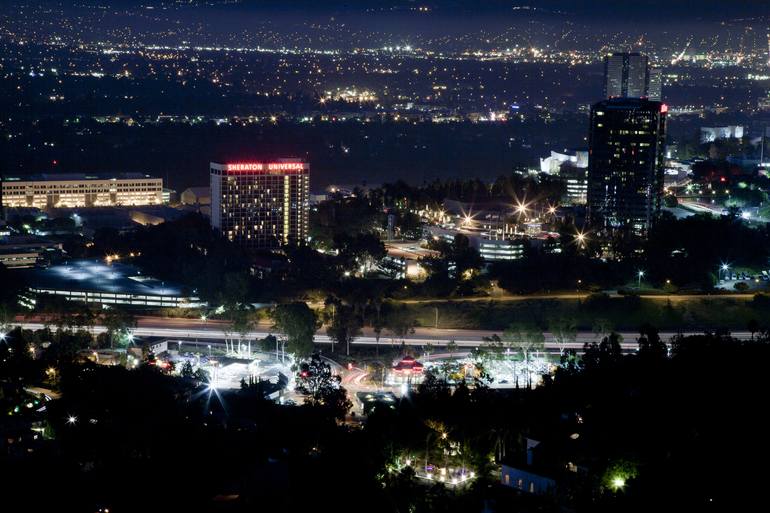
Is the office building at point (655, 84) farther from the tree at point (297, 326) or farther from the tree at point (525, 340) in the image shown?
the tree at point (297, 326)

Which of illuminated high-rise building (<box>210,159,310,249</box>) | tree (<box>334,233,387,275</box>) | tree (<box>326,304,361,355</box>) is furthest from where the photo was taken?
illuminated high-rise building (<box>210,159,310,249</box>)

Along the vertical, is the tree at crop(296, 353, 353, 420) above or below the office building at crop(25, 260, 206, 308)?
below

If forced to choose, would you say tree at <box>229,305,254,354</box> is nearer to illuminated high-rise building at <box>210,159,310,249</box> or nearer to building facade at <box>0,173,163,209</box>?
illuminated high-rise building at <box>210,159,310,249</box>

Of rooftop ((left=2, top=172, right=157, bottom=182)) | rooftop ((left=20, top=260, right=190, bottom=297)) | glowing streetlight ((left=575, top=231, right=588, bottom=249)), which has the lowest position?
rooftop ((left=20, top=260, right=190, bottom=297))

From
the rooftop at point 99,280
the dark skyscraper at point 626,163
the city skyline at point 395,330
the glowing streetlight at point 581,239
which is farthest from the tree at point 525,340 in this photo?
the dark skyscraper at point 626,163

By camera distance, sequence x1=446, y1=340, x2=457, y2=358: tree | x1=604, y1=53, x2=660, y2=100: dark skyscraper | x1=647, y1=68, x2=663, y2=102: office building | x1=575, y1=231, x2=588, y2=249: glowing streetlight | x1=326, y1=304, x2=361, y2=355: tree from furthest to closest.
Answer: x1=647, y1=68, x2=663, y2=102: office building < x1=604, y1=53, x2=660, y2=100: dark skyscraper < x1=575, y1=231, x2=588, y2=249: glowing streetlight < x1=326, y1=304, x2=361, y2=355: tree < x1=446, y1=340, x2=457, y2=358: tree

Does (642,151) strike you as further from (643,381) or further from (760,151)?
(643,381)

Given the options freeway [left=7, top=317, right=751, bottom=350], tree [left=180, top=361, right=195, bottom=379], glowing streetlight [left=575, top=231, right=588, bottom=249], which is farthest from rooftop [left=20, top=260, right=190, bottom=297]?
glowing streetlight [left=575, top=231, right=588, bottom=249]

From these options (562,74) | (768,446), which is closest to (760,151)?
(768,446)
